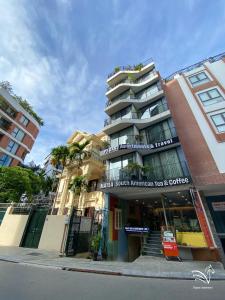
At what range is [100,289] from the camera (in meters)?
4.79

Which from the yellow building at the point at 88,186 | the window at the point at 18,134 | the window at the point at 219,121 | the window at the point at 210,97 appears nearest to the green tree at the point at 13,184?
the yellow building at the point at 88,186

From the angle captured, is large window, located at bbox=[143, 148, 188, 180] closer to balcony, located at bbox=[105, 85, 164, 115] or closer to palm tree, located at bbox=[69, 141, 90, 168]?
balcony, located at bbox=[105, 85, 164, 115]

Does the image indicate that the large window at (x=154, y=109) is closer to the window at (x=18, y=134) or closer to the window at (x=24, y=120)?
the window at (x=18, y=134)

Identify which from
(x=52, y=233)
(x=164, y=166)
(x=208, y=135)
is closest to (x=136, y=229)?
(x=164, y=166)

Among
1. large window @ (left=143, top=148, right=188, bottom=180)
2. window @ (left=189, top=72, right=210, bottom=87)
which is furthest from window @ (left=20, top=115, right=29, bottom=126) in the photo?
window @ (left=189, top=72, right=210, bottom=87)

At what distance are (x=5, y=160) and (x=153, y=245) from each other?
27937 millimetres

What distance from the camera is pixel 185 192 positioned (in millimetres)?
13039

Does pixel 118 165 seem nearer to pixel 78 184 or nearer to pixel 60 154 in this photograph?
pixel 78 184

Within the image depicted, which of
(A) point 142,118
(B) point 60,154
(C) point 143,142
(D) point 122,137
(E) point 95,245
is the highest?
(A) point 142,118

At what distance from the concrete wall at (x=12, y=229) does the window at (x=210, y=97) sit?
21.7 metres

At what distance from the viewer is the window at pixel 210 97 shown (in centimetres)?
1633

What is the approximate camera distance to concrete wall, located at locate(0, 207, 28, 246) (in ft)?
48.6

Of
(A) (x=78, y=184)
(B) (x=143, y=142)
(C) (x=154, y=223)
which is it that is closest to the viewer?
(C) (x=154, y=223)

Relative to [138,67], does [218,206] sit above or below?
below
